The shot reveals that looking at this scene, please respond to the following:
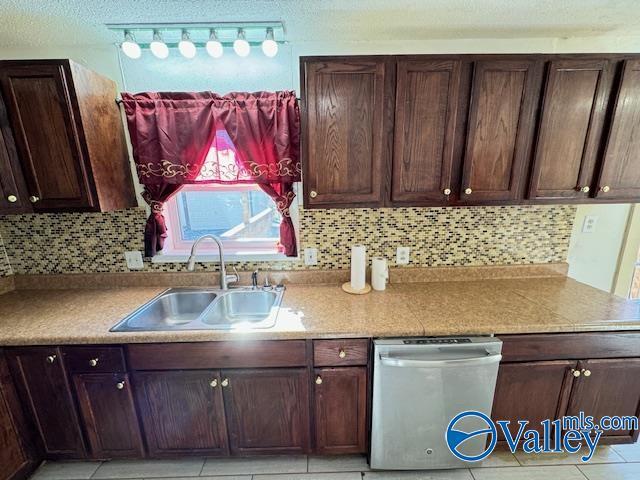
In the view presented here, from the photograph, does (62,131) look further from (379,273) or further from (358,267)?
(379,273)

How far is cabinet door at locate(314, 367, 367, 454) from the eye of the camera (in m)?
1.39

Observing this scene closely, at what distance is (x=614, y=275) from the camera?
1923 mm

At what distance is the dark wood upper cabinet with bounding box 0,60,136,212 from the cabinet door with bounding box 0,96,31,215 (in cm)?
2

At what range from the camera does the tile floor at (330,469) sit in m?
1.49

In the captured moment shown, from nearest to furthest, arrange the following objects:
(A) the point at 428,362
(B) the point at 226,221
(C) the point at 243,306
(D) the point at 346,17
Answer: (A) the point at 428,362 → (D) the point at 346,17 → (C) the point at 243,306 → (B) the point at 226,221

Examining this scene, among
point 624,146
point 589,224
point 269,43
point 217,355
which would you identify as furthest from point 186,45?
point 589,224

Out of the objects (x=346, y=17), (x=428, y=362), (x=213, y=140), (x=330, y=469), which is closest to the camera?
(x=428, y=362)

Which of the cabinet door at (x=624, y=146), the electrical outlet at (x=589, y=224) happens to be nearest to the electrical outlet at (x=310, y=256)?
the cabinet door at (x=624, y=146)

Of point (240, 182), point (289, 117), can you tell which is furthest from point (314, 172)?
point (240, 182)

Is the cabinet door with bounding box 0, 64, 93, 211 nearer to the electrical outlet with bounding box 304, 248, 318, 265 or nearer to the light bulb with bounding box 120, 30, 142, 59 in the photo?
the light bulb with bounding box 120, 30, 142, 59

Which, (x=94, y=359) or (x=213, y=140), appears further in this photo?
(x=213, y=140)

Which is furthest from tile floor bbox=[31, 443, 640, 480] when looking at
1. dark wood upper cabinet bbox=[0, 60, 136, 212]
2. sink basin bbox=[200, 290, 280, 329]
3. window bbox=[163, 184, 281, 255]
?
dark wood upper cabinet bbox=[0, 60, 136, 212]

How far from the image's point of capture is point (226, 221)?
192 centimetres

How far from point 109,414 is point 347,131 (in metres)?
1.92
